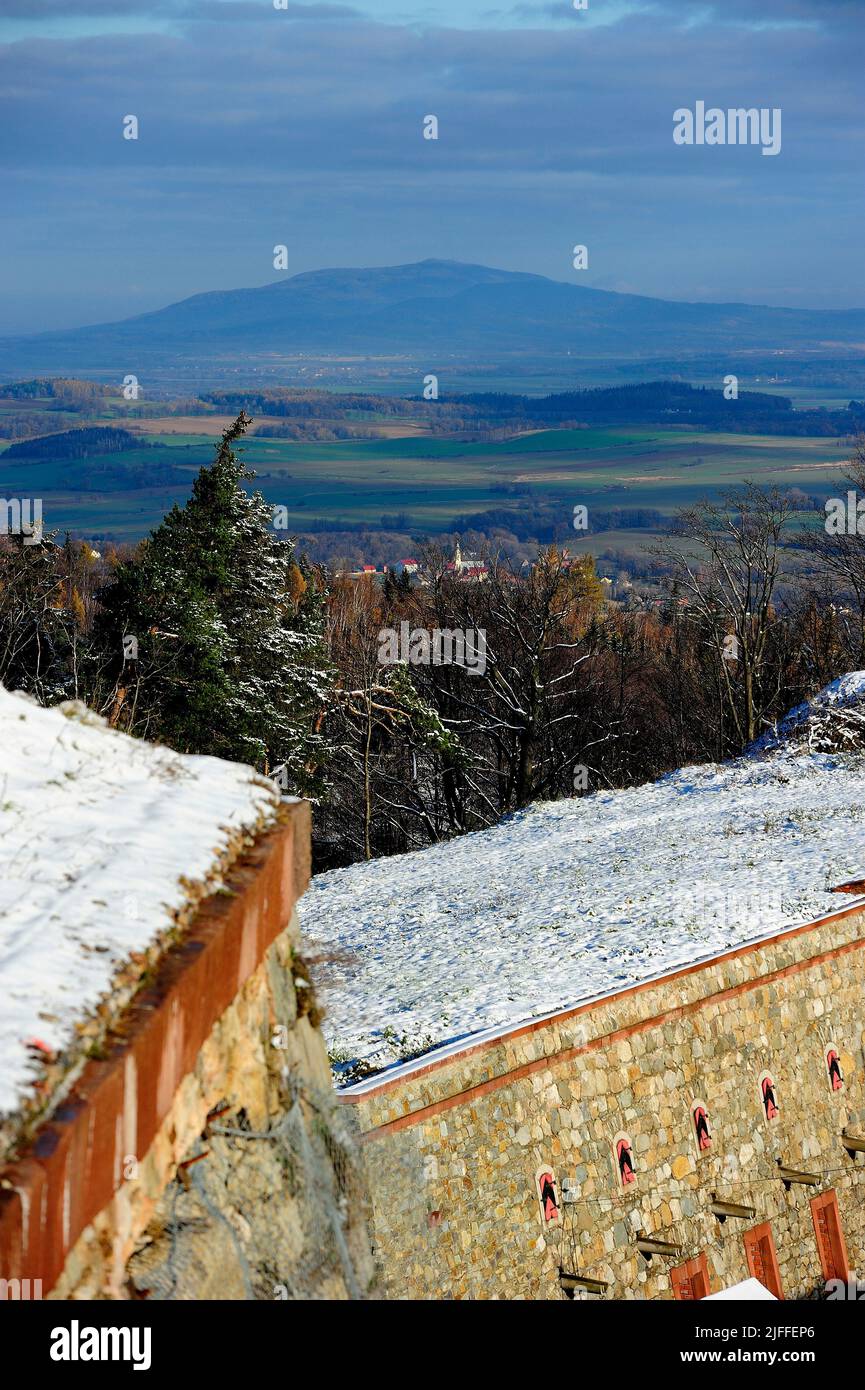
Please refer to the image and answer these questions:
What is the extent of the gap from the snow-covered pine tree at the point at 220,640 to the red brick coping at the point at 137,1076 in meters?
26.9

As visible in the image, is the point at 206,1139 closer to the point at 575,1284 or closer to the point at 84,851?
the point at 84,851

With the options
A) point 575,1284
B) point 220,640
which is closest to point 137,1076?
point 575,1284

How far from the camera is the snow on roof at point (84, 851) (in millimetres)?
3822

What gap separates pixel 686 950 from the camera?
1688 centimetres

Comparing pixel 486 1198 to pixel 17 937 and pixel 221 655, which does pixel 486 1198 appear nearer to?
pixel 17 937

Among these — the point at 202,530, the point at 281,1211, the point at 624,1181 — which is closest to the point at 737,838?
the point at 624,1181

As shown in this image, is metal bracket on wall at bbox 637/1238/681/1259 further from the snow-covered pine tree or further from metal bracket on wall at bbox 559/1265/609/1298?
the snow-covered pine tree

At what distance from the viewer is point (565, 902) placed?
19891 mm

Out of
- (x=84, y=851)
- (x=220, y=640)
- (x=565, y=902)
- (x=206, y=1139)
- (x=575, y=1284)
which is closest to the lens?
(x=206, y=1139)

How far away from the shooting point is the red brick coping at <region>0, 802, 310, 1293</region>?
311 centimetres

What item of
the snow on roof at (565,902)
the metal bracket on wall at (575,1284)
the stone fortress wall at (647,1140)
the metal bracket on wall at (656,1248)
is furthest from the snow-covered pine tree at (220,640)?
the metal bracket on wall at (575,1284)

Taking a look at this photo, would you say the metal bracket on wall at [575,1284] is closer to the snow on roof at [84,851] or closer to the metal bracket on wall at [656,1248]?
the metal bracket on wall at [656,1248]

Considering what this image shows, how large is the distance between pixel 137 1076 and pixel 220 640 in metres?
30.8

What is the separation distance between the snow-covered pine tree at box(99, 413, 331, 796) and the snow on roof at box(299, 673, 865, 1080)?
27.8 ft
